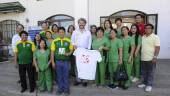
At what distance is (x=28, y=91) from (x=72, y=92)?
1309 millimetres

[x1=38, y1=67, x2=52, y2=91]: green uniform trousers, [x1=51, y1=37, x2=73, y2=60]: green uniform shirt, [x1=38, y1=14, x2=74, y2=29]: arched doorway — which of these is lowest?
[x1=38, y1=67, x2=52, y2=91]: green uniform trousers

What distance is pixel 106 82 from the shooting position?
7516 mm

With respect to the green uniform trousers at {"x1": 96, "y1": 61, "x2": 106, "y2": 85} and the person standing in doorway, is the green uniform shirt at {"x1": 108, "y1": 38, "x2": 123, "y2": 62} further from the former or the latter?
the person standing in doorway

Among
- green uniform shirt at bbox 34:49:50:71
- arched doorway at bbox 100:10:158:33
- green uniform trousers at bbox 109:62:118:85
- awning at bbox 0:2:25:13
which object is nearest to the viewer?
green uniform trousers at bbox 109:62:118:85

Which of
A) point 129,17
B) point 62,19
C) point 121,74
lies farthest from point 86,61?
point 62,19

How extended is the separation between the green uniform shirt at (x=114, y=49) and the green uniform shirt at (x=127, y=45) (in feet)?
0.45

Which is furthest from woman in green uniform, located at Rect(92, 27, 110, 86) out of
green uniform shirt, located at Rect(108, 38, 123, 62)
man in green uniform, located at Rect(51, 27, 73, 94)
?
man in green uniform, located at Rect(51, 27, 73, 94)

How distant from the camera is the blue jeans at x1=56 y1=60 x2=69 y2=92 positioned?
6.93 meters

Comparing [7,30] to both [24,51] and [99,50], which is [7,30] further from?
[99,50]

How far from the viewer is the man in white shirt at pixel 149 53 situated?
21.9 ft

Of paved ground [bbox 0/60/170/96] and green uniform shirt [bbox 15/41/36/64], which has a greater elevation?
green uniform shirt [bbox 15/41/36/64]

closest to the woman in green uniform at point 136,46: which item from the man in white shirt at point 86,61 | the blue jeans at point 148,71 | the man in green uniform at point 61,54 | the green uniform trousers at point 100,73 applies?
the blue jeans at point 148,71

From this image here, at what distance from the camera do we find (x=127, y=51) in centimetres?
704

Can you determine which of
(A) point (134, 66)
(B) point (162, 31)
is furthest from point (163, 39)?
(A) point (134, 66)
